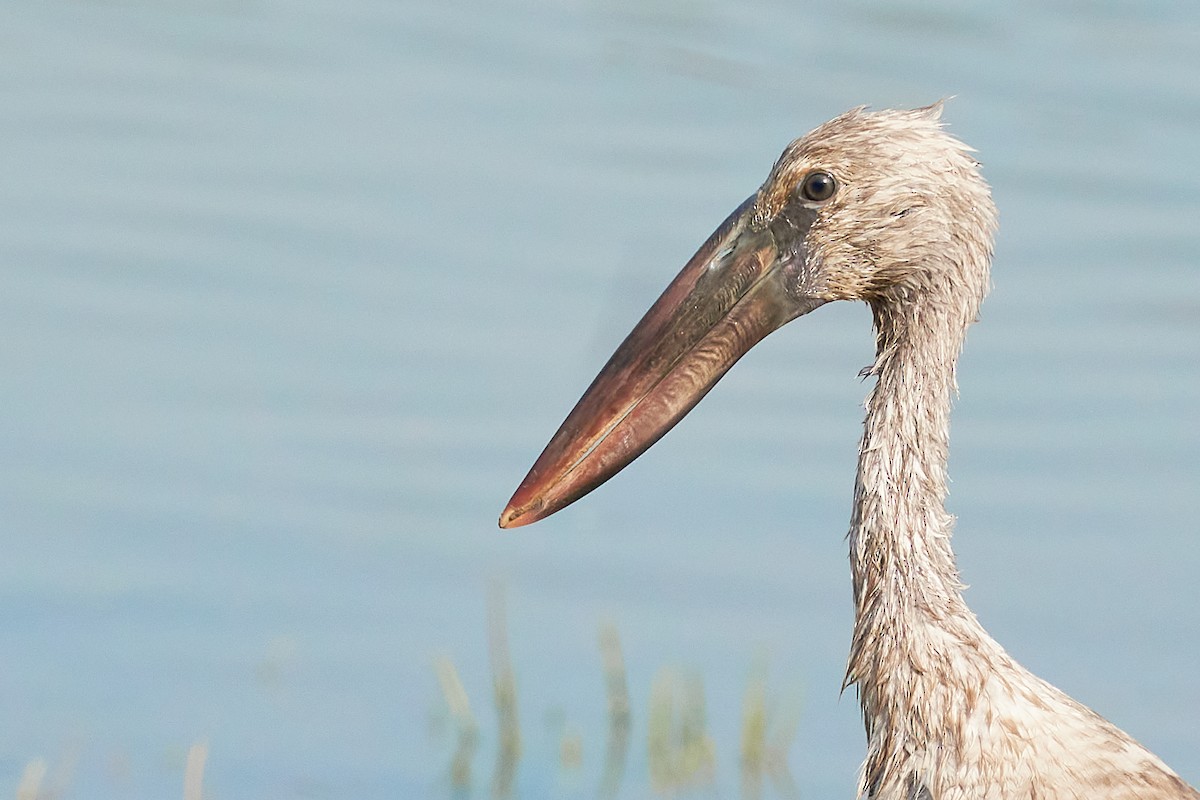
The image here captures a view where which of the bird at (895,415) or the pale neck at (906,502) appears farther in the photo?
the pale neck at (906,502)

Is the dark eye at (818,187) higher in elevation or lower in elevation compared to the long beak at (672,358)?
higher

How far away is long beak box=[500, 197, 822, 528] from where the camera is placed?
550 cm

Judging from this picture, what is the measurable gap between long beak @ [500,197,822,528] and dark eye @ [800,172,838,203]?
0.15 m

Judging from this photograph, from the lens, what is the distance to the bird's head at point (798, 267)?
5.27 meters

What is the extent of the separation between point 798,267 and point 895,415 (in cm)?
41

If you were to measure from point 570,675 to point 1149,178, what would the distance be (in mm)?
5388

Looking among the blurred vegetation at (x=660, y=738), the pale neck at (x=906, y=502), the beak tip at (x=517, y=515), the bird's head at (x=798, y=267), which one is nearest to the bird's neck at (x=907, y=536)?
the pale neck at (x=906, y=502)

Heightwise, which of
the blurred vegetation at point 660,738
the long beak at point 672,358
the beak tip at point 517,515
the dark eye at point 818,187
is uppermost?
the dark eye at point 818,187

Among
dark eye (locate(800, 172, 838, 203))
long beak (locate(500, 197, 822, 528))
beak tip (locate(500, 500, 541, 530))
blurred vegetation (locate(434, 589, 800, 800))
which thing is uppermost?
dark eye (locate(800, 172, 838, 203))

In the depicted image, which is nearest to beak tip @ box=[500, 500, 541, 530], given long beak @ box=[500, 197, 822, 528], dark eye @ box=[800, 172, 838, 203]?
long beak @ box=[500, 197, 822, 528]

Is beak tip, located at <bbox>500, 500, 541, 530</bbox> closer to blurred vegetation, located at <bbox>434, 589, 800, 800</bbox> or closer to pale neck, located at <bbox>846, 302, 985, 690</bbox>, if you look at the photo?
pale neck, located at <bbox>846, 302, 985, 690</bbox>

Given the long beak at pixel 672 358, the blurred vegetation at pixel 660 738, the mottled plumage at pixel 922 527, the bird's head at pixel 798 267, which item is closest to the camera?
the mottled plumage at pixel 922 527

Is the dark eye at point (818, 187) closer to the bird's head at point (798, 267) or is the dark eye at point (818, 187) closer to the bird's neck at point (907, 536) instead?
the bird's head at point (798, 267)

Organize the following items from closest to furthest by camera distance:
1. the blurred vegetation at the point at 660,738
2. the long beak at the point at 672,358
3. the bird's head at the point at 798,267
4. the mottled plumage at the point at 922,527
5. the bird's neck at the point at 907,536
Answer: the mottled plumage at the point at 922,527, the bird's neck at the point at 907,536, the bird's head at the point at 798,267, the long beak at the point at 672,358, the blurred vegetation at the point at 660,738
